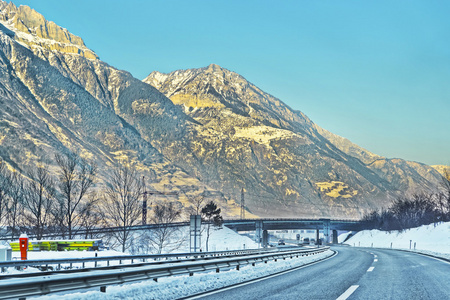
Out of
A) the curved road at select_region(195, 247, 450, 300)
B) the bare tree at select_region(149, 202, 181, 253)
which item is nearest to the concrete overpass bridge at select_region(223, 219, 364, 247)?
the bare tree at select_region(149, 202, 181, 253)

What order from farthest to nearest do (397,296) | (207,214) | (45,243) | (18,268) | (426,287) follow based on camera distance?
(207,214), (45,243), (18,268), (426,287), (397,296)

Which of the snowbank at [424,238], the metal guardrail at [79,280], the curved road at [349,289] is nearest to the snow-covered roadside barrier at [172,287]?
the metal guardrail at [79,280]

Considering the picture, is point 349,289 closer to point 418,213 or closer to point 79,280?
point 79,280

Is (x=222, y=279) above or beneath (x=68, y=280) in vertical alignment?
beneath

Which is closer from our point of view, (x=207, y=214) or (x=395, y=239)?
(x=395, y=239)

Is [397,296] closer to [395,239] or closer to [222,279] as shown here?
[222,279]

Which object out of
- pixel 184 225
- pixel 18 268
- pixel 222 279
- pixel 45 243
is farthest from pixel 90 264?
pixel 184 225

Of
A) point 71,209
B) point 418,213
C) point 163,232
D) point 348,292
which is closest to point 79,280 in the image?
point 348,292

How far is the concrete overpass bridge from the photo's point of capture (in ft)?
459

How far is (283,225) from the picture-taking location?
16112 cm

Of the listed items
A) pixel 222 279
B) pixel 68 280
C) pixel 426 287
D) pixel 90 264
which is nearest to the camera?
pixel 68 280

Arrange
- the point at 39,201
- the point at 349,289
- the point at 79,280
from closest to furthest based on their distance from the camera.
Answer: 1. the point at 79,280
2. the point at 349,289
3. the point at 39,201

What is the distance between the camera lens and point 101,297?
11.3 meters

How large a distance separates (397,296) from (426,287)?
2.56m
